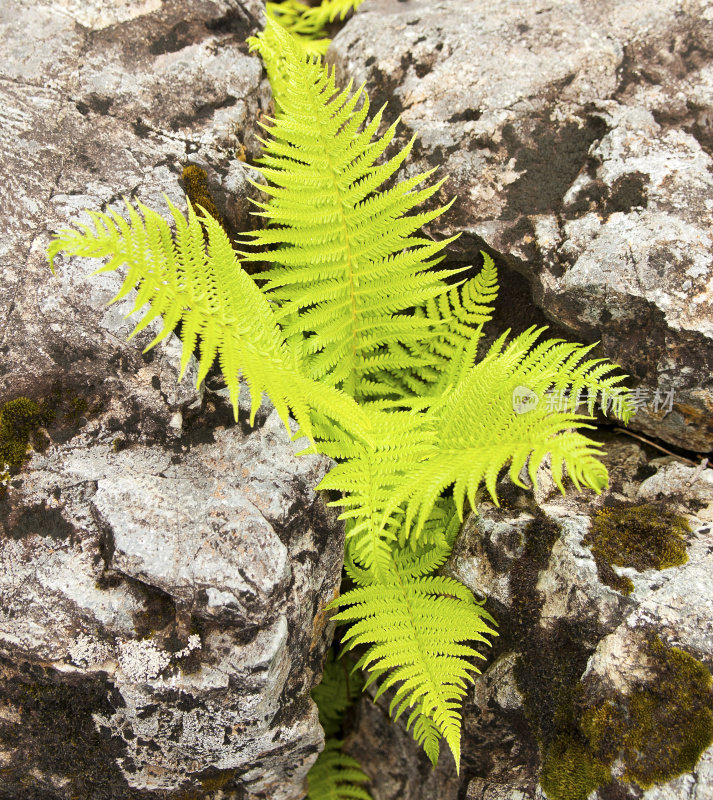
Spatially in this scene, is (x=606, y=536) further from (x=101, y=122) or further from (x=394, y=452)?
(x=101, y=122)

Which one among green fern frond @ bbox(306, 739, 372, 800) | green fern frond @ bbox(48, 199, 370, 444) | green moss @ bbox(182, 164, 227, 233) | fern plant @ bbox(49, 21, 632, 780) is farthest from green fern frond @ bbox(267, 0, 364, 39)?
green fern frond @ bbox(306, 739, 372, 800)

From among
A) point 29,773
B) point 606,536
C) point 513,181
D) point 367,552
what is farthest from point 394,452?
point 29,773

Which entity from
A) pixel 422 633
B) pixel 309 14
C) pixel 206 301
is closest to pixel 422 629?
pixel 422 633

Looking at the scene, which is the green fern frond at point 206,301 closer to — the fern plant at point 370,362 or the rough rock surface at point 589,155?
the fern plant at point 370,362

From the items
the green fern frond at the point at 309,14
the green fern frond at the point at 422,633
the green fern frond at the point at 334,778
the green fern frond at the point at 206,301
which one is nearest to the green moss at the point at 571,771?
the green fern frond at the point at 422,633

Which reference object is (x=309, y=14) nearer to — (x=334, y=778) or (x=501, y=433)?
(x=501, y=433)

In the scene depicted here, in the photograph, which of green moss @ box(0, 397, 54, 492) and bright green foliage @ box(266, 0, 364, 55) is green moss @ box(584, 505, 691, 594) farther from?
bright green foliage @ box(266, 0, 364, 55)
